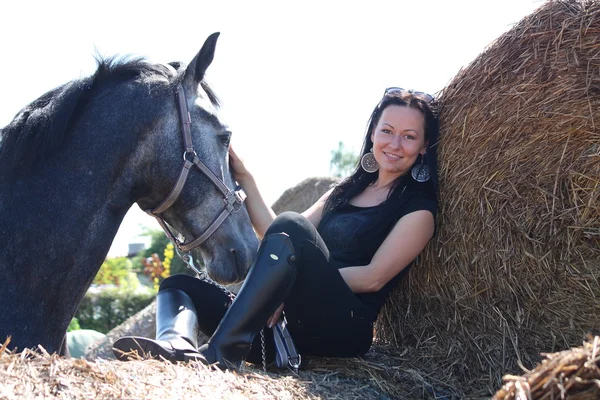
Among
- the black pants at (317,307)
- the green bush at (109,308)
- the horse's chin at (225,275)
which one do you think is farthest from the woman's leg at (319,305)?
the green bush at (109,308)

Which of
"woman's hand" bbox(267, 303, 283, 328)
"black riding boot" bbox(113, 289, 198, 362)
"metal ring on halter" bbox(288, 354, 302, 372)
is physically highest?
"black riding boot" bbox(113, 289, 198, 362)

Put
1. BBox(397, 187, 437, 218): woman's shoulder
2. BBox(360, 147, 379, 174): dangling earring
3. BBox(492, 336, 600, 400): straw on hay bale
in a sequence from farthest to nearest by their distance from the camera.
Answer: BBox(360, 147, 379, 174): dangling earring < BBox(397, 187, 437, 218): woman's shoulder < BBox(492, 336, 600, 400): straw on hay bale

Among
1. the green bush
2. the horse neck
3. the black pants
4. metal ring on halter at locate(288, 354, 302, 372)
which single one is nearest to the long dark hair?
the black pants

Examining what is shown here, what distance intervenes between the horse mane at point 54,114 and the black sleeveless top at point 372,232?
44.6 inches

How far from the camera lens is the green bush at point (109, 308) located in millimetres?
11000

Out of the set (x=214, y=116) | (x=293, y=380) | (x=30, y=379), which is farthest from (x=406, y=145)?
(x=30, y=379)

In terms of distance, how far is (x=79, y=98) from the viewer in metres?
3.05

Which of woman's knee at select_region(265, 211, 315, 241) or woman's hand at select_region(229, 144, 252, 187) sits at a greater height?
woman's hand at select_region(229, 144, 252, 187)

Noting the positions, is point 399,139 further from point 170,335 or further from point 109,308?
point 109,308

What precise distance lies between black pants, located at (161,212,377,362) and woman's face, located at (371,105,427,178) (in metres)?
0.70

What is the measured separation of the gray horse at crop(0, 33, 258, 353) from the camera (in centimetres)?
279

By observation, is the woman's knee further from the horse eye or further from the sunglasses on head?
the sunglasses on head

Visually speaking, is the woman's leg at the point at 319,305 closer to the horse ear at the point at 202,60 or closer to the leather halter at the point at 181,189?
the leather halter at the point at 181,189

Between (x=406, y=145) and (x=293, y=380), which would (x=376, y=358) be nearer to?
(x=293, y=380)
